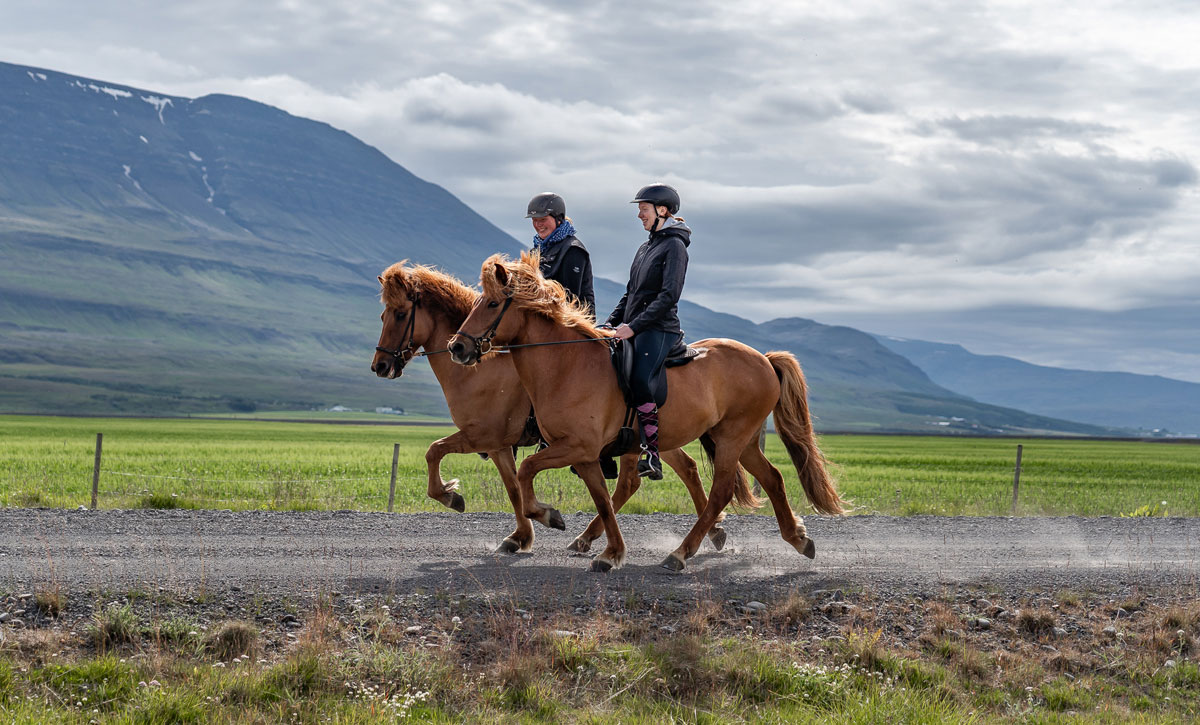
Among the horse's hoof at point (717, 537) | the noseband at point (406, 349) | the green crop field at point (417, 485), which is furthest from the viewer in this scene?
the green crop field at point (417, 485)

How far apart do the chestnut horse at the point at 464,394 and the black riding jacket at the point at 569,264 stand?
3.36ft

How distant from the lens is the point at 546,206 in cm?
1078

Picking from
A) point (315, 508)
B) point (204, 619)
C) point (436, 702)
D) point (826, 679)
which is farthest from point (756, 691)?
point (315, 508)

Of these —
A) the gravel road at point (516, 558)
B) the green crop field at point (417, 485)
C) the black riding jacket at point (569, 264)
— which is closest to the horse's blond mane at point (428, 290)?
the black riding jacket at point (569, 264)

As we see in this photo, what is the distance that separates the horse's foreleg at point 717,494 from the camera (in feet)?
32.8

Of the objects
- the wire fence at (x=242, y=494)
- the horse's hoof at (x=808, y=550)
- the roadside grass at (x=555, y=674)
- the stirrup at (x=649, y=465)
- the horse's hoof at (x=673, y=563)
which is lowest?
the wire fence at (x=242, y=494)

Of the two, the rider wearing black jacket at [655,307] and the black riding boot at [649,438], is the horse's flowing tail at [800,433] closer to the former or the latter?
the rider wearing black jacket at [655,307]

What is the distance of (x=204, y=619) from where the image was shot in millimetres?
7238

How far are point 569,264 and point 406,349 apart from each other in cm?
207

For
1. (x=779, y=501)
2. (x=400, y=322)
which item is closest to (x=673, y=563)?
(x=779, y=501)

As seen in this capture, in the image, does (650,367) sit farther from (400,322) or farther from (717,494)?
(400,322)

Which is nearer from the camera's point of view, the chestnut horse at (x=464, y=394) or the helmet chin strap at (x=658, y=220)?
the helmet chin strap at (x=658, y=220)

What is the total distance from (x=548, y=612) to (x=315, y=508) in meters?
8.93

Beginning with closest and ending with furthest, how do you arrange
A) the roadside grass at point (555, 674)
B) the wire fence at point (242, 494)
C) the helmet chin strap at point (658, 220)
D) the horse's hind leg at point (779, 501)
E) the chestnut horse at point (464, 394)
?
the roadside grass at point (555, 674) → the helmet chin strap at point (658, 220) → the horse's hind leg at point (779, 501) → the chestnut horse at point (464, 394) → the wire fence at point (242, 494)
